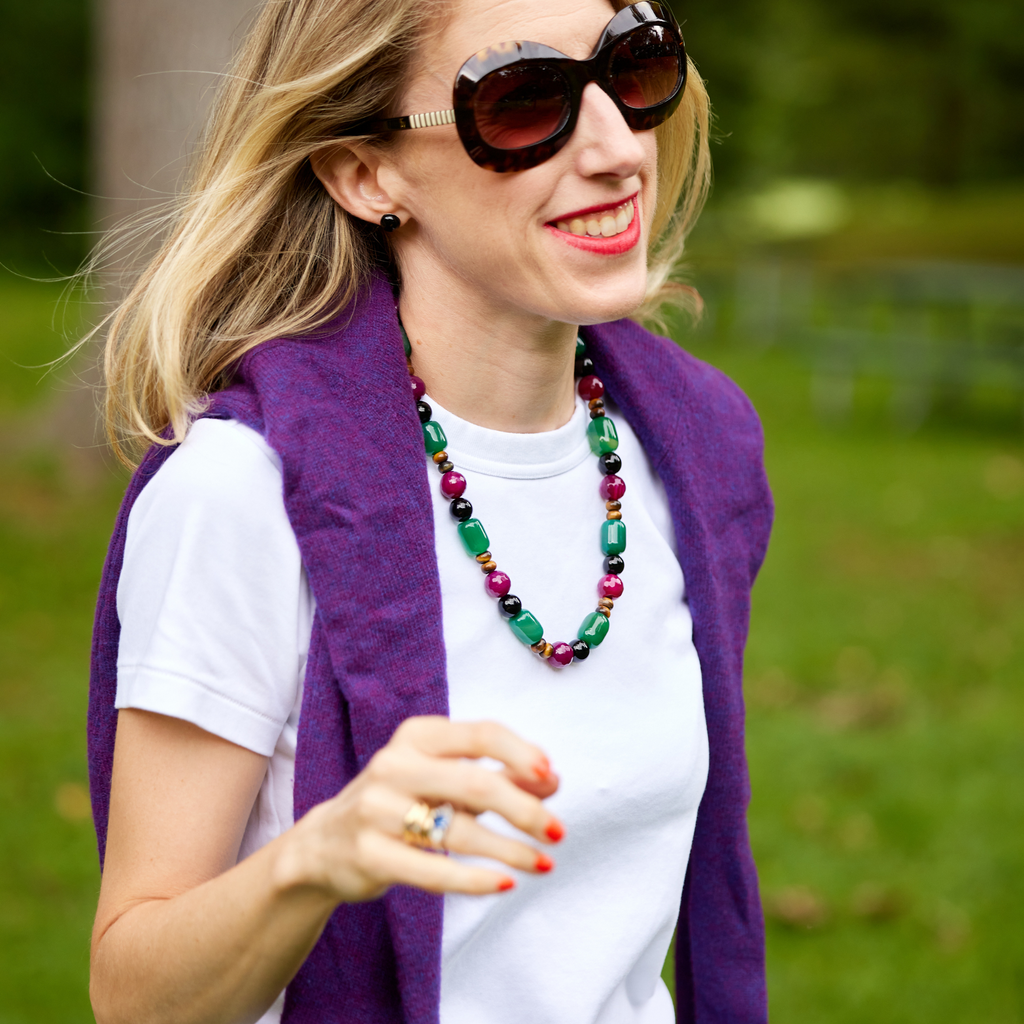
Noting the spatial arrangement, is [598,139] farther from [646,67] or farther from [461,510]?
[461,510]

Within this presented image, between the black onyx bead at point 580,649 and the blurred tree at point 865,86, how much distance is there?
22182 mm

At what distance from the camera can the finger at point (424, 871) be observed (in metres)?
1.10

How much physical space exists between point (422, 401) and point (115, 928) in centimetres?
78

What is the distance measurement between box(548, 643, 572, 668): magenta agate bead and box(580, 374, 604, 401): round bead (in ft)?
1.56

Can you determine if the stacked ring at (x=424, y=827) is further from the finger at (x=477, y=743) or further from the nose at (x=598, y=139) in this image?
the nose at (x=598, y=139)

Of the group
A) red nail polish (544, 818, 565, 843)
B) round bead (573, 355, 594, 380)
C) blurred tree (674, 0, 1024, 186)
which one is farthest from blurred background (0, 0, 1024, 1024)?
blurred tree (674, 0, 1024, 186)

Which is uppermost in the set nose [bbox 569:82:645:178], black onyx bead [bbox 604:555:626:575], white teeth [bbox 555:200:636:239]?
nose [bbox 569:82:645:178]

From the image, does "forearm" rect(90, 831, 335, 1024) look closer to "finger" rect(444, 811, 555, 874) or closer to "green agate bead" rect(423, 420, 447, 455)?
"finger" rect(444, 811, 555, 874)

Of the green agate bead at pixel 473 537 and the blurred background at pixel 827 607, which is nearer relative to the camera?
the green agate bead at pixel 473 537

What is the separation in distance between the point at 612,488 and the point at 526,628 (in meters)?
0.29

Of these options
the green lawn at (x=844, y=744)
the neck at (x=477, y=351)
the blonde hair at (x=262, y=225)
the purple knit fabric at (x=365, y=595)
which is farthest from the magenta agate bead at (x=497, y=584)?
the green lawn at (x=844, y=744)

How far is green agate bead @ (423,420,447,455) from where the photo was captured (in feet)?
5.84

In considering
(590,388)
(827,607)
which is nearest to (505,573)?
(590,388)

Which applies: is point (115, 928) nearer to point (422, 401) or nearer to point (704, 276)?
point (422, 401)
